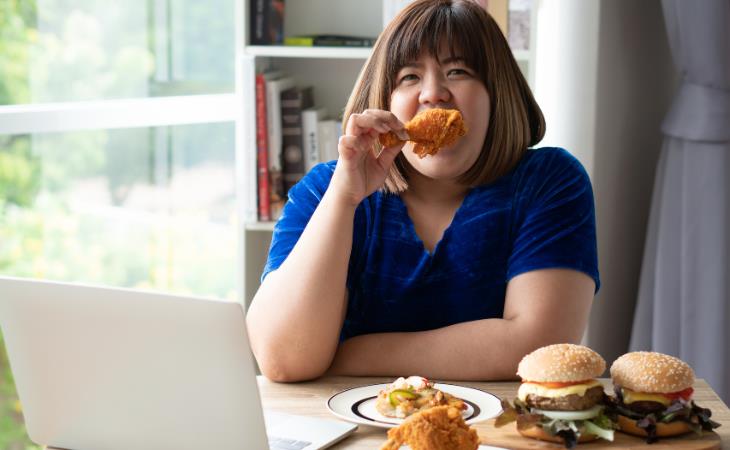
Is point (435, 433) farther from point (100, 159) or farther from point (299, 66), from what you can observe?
point (299, 66)

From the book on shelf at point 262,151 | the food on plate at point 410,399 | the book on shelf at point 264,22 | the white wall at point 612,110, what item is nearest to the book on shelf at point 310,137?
the book on shelf at point 262,151

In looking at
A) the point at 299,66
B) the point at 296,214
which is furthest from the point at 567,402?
the point at 299,66

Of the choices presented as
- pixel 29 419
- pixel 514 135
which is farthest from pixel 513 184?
pixel 29 419

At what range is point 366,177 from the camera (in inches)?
67.4

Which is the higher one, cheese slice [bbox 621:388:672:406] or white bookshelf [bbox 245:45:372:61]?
white bookshelf [bbox 245:45:372:61]

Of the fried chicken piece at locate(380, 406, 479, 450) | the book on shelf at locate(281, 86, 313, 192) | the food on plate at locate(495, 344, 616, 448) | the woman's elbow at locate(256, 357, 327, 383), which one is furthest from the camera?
the book on shelf at locate(281, 86, 313, 192)

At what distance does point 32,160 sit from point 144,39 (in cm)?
59

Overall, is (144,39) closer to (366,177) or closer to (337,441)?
(366,177)

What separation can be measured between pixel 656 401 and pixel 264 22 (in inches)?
75.2

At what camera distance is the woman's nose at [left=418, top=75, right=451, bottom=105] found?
5.67 feet

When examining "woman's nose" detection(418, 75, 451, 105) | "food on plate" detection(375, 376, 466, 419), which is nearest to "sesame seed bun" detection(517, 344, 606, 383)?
"food on plate" detection(375, 376, 466, 419)

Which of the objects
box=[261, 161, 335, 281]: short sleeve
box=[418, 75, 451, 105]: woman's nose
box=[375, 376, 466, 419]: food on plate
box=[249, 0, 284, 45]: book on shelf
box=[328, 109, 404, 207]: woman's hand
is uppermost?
box=[249, 0, 284, 45]: book on shelf

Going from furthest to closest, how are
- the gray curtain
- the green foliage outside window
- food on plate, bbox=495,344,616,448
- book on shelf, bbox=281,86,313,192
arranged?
book on shelf, bbox=281,86,313,192, the gray curtain, the green foliage outside window, food on plate, bbox=495,344,616,448

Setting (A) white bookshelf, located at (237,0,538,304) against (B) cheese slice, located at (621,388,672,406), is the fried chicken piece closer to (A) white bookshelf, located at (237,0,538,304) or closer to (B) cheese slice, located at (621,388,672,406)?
(B) cheese slice, located at (621,388,672,406)
